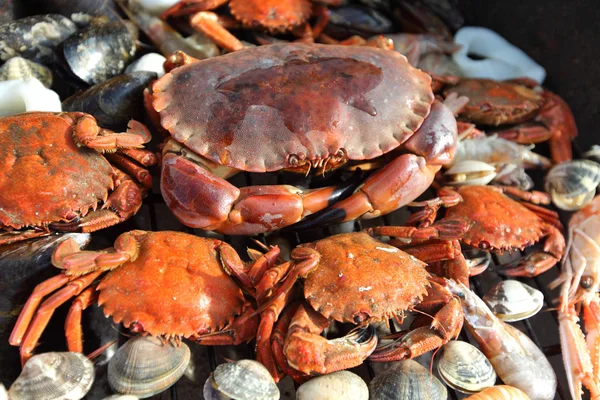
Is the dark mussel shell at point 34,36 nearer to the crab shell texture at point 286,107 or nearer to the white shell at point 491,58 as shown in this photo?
the crab shell texture at point 286,107

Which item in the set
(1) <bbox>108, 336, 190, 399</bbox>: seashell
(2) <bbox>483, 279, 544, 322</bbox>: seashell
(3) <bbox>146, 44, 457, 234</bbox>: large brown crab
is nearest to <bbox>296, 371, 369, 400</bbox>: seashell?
(1) <bbox>108, 336, 190, 399</bbox>: seashell

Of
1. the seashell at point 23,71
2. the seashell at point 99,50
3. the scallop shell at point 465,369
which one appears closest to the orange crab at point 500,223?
the scallop shell at point 465,369

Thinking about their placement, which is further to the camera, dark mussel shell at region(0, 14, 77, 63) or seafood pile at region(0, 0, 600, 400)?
dark mussel shell at region(0, 14, 77, 63)

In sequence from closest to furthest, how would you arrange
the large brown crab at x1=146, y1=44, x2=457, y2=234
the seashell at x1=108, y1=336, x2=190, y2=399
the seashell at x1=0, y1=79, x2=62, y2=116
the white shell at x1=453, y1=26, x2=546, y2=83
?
1. the seashell at x1=108, y1=336, x2=190, y2=399
2. the large brown crab at x1=146, y1=44, x2=457, y2=234
3. the seashell at x1=0, y1=79, x2=62, y2=116
4. the white shell at x1=453, y1=26, x2=546, y2=83

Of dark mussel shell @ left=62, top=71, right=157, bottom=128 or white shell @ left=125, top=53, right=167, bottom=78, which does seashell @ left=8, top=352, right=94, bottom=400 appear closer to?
dark mussel shell @ left=62, top=71, right=157, bottom=128

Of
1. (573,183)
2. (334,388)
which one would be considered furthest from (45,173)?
(573,183)
